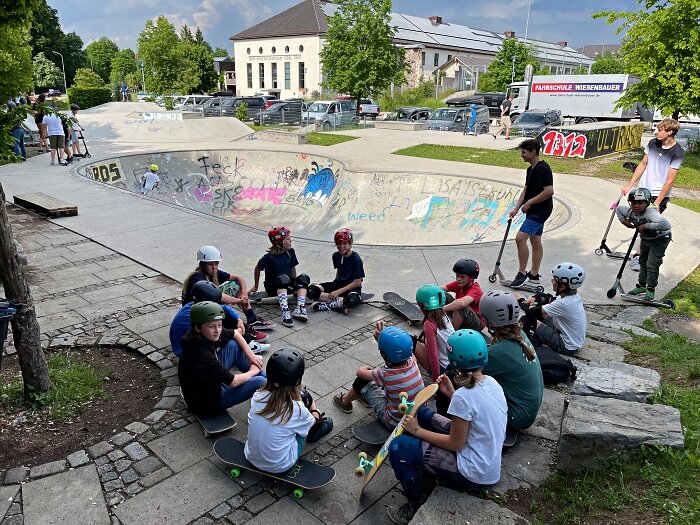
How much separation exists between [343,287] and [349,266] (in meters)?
0.29

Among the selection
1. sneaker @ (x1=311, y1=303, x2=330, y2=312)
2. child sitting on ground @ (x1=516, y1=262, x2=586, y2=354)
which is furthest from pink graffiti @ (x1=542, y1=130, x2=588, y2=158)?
sneaker @ (x1=311, y1=303, x2=330, y2=312)

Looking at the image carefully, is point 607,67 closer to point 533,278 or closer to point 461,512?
point 533,278

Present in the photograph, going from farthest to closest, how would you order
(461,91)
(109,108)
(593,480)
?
(461,91), (109,108), (593,480)

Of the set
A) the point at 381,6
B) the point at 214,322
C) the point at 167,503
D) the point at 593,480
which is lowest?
the point at 167,503

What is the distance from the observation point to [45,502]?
359cm

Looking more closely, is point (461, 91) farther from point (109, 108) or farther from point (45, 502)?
point (45, 502)

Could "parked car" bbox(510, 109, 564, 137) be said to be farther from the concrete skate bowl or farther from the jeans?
the jeans

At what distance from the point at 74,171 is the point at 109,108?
20222 mm

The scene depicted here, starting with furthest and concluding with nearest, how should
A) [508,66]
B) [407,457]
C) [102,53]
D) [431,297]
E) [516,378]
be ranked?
[102,53], [508,66], [431,297], [516,378], [407,457]

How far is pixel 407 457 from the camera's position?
341 cm

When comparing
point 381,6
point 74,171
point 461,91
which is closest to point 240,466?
point 74,171

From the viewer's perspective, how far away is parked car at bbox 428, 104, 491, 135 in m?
29.5

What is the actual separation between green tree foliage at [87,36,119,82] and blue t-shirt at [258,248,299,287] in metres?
128

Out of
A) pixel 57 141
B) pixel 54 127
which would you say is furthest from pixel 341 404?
pixel 57 141
